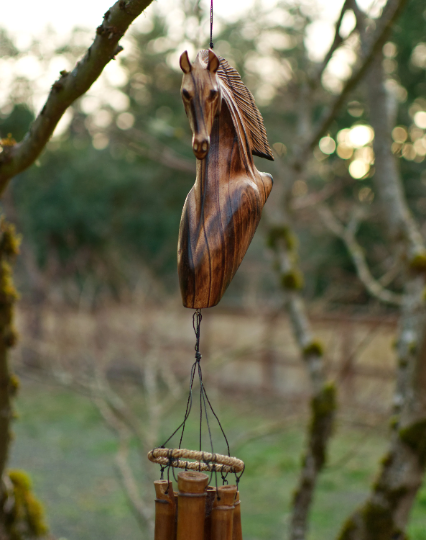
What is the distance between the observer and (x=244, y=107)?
1609mm

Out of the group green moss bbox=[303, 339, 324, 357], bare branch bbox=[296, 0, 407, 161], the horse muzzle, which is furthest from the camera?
green moss bbox=[303, 339, 324, 357]

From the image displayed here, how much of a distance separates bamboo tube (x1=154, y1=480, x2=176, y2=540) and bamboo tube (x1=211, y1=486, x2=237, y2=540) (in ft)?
0.41

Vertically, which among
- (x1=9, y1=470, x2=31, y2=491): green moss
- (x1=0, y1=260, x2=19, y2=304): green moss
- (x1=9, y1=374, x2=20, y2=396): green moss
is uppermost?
(x1=0, y1=260, x2=19, y2=304): green moss

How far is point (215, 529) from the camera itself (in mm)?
1350

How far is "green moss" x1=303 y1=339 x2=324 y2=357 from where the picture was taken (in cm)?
370

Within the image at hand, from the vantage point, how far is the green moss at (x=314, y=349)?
370 cm

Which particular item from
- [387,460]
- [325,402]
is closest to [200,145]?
[387,460]

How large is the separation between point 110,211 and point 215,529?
41.5ft

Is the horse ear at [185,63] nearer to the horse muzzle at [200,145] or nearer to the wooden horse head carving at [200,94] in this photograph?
the wooden horse head carving at [200,94]

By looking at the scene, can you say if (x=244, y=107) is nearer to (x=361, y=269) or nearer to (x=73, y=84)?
(x=73, y=84)

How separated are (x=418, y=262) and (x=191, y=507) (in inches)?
109

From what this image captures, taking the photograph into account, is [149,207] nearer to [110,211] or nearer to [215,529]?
[110,211]

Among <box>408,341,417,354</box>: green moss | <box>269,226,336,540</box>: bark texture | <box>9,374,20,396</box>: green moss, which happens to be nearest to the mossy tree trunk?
<box>9,374,20,396</box>: green moss

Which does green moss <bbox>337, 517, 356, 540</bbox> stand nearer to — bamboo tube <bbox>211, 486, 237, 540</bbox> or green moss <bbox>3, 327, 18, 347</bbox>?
bamboo tube <bbox>211, 486, 237, 540</bbox>
